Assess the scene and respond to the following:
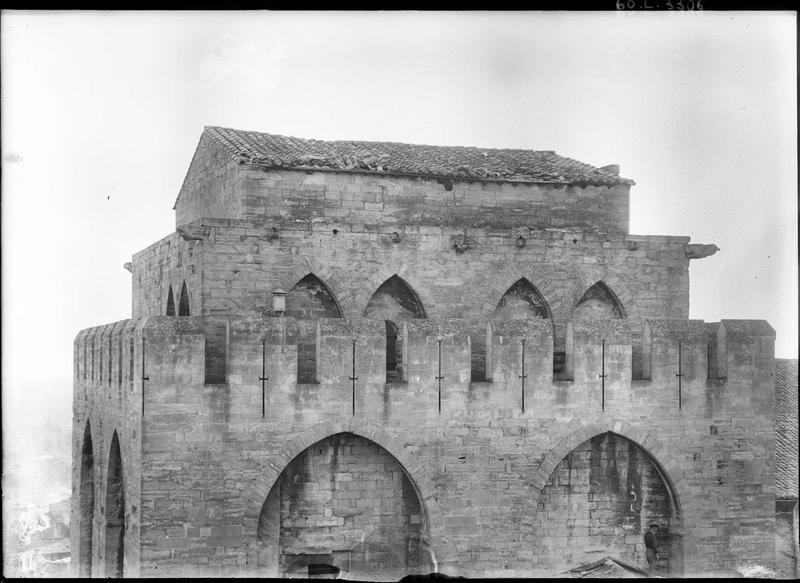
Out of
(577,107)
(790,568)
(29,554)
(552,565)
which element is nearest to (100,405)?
(552,565)

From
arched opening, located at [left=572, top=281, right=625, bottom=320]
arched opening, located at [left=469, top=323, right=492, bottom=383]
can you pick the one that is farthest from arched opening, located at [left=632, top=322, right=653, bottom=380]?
arched opening, located at [left=572, top=281, right=625, bottom=320]

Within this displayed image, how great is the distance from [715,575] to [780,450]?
725cm

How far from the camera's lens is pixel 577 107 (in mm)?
20672

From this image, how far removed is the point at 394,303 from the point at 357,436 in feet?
13.6

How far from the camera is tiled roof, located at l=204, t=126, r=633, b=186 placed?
2156 centimetres

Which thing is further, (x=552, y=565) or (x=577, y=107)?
(x=577, y=107)

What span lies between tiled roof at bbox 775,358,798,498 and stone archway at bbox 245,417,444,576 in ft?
30.8

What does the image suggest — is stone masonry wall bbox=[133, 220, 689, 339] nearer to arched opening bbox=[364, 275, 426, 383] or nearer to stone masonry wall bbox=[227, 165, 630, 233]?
arched opening bbox=[364, 275, 426, 383]

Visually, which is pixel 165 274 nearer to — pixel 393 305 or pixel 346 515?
pixel 393 305

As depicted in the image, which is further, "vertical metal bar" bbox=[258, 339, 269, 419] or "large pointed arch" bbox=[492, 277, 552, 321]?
"large pointed arch" bbox=[492, 277, 552, 321]

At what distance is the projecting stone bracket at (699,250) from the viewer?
20.6 meters

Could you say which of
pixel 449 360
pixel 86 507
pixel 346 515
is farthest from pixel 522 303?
pixel 86 507

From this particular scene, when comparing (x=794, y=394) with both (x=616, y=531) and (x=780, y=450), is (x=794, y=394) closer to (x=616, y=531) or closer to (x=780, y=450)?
(x=780, y=450)

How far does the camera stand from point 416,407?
1669 cm
